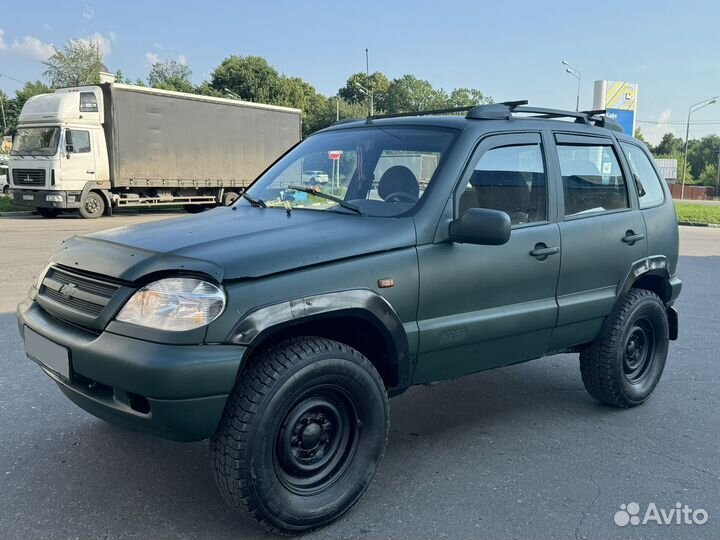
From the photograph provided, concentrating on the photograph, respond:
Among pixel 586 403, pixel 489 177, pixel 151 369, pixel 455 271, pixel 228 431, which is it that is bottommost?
pixel 586 403

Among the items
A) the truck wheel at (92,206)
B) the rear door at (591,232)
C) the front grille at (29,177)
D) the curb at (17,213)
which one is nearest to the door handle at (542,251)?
the rear door at (591,232)

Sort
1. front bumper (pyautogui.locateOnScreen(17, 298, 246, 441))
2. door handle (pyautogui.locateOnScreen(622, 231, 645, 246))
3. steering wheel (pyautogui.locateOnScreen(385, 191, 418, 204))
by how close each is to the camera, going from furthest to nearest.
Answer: door handle (pyautogui.locateOnScreen(622, 231, 645, 246)) < steering wheel (pyautogui.locateOnScreen(385, 191, 418, 204)) < front bumper (pyautogui.locateOnScreen(17, 298, 246, 441))

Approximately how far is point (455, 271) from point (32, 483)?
2.34 m

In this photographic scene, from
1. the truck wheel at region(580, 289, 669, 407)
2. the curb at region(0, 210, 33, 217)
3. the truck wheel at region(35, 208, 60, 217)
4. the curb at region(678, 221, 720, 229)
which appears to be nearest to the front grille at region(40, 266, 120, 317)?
the truck wheel at region(580, 289, 669, 407)

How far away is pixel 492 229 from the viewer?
2980 mm

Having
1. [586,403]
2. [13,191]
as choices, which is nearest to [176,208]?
[13,191]

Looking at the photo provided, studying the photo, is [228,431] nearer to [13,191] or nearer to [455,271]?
[455,271]

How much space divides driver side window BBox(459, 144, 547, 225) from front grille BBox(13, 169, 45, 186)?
17.0m

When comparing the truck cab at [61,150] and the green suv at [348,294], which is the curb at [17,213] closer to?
the truck cab at [61,150]

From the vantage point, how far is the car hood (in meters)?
2.58

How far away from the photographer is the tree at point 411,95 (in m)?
87.9

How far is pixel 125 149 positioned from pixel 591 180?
55.0ft

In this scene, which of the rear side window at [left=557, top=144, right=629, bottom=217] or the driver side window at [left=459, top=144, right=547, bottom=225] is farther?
the rear side window at [left=557, top=144, right=629, bottom=217]

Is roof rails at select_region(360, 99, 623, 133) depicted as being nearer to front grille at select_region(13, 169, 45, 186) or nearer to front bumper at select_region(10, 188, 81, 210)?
front bumper at select_region(10, 188, 81, 210)
